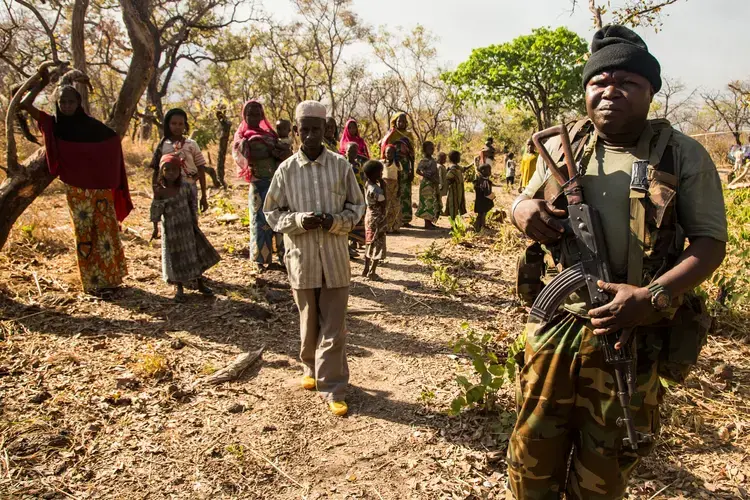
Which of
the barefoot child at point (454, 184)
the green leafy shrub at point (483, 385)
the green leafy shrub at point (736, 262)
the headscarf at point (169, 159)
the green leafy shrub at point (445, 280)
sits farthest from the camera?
the barefoot child at point (454, 184)

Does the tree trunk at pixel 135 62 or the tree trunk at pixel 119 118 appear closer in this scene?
the tree trunk at pixel 119 118

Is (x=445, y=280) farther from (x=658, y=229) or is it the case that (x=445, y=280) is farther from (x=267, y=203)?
(x=658, y=229)

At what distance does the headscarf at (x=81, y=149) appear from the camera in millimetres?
4488

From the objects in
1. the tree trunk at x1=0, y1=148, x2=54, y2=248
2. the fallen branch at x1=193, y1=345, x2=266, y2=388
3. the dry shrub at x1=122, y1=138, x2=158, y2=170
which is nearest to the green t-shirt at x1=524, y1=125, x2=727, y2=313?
the fallen branch at x1=193, y1=345, x2=266, y2=388

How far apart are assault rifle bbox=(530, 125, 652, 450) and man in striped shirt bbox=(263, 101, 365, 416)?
61.6 inches

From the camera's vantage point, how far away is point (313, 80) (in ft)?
86.7

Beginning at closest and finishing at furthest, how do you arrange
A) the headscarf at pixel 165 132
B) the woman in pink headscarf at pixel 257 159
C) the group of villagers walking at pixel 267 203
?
the group of villagers walking at pixel 267 203 < the headscarf at pixel 165 132 < the woman in pink headscarf at pixel 257 159

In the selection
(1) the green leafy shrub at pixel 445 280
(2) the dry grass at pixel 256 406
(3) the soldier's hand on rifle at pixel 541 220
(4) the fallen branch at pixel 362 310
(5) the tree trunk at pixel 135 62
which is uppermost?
(5) the tree trunk at pixel 135 62

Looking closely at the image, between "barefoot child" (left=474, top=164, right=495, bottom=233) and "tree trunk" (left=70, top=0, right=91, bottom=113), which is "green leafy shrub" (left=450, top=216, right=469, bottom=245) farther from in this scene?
"tree trunk" (left=70, top=0, right=91, bottom=113)

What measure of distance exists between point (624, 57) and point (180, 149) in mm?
4705

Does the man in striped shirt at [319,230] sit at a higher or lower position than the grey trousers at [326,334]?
higher

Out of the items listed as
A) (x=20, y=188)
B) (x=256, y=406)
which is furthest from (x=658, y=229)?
(x=20, y=188)

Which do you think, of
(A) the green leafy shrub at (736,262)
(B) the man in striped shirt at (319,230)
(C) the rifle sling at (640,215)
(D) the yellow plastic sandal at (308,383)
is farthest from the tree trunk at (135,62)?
(A) the green leafy shrub at (736,262)

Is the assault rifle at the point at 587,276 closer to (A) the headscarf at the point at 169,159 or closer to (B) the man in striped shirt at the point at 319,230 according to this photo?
(B) the man in striped shirt at the point at 319,230
